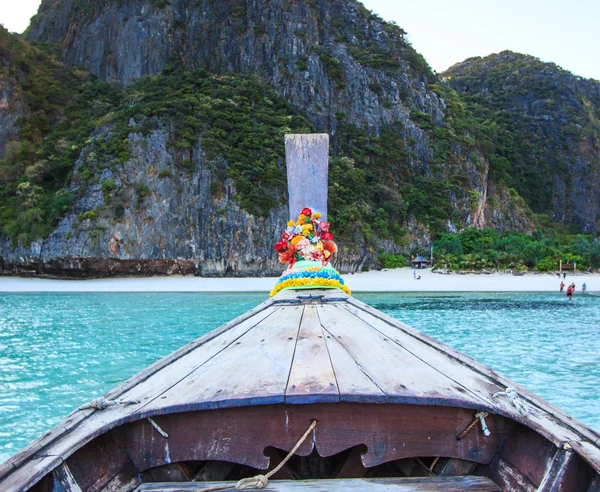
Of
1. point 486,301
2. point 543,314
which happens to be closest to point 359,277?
point 486,301

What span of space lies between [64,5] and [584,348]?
6310 centimetres

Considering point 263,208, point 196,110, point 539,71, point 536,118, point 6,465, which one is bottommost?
point 6,465

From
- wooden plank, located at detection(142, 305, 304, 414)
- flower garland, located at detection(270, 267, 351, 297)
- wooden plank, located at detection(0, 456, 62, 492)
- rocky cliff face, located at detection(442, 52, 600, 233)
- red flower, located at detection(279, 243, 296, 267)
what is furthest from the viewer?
rocky cliff face, located at detection(442, 52, 600, 233)

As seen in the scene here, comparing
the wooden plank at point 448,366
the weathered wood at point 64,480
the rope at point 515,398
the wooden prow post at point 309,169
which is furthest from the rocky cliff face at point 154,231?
the weathered wood at point 64,480

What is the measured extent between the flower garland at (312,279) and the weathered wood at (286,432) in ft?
10.2

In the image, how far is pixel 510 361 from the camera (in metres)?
7.70

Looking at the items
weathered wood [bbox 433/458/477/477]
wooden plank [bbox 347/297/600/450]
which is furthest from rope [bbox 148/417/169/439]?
wooden plank [bbox 347/297/600/450]

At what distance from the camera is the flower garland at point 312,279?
489cm

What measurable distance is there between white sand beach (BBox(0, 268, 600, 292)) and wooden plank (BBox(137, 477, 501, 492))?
856 inches

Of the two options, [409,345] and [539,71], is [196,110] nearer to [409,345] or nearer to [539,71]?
[409,345]

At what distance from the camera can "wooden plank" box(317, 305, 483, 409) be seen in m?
1.70

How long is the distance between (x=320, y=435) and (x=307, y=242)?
3.70m

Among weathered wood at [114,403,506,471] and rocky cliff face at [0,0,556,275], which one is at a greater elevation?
rocky cliff face at [0,0,556,275]

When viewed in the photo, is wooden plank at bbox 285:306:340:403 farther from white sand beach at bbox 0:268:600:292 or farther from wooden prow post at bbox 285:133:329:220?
white sand beach at bbox 0:268:600:292
